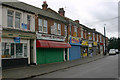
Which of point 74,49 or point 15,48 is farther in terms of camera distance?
point 74,49

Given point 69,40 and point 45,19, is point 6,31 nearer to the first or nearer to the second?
point 45,19

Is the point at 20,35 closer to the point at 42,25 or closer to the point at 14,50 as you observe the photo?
the point at 14,50

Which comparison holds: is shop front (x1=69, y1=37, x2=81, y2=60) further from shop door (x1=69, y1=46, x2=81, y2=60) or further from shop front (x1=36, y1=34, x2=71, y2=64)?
shop front (x1=36, y1=34, x2=71, y2=64)

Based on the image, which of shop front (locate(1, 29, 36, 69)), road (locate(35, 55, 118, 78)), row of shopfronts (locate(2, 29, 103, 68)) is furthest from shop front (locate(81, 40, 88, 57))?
road (locate(35, 55, 118, 78))

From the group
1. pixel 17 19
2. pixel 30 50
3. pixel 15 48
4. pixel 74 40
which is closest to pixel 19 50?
pixel 15 48

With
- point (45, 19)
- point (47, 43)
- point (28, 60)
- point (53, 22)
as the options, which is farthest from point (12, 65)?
point (53, 22)

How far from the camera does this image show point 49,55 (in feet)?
68.6

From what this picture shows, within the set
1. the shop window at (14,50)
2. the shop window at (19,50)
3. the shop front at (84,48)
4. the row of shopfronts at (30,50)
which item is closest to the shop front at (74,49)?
the row of shopfronts at (30,50)

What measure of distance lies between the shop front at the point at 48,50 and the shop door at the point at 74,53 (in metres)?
3.15

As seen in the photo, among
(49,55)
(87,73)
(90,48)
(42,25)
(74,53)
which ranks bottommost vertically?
(87,73)

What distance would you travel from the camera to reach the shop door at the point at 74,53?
2705 cm

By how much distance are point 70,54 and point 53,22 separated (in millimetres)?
7432

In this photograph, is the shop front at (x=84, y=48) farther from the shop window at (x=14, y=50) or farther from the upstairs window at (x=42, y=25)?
the shop window at (x=14, y=50)

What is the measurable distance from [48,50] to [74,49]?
8.76 metres
